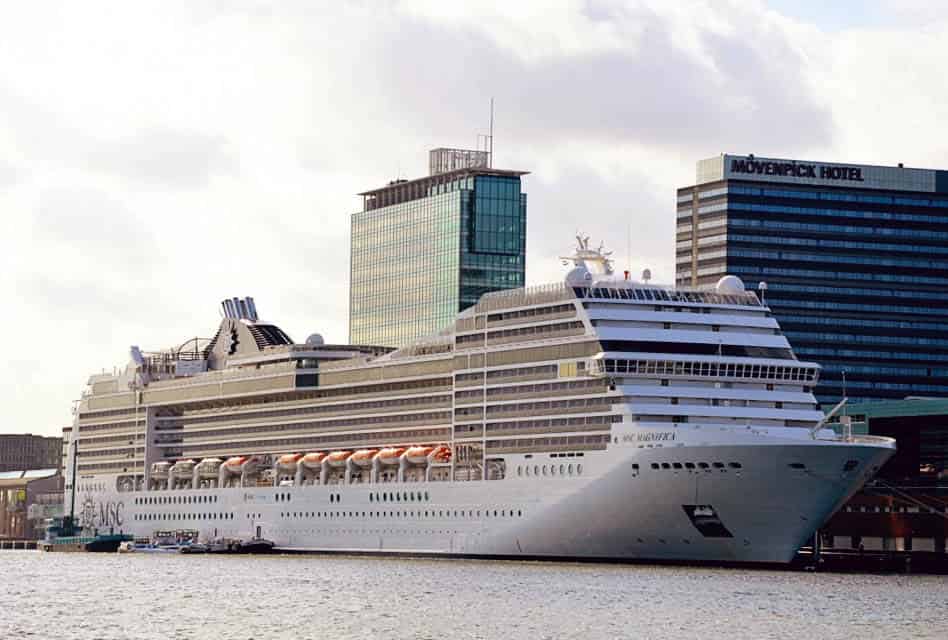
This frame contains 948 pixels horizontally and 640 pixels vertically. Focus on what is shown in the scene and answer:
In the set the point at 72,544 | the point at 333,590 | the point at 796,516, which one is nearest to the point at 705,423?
the point at 796,516

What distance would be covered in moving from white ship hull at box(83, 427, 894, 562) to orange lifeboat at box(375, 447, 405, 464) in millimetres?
3059

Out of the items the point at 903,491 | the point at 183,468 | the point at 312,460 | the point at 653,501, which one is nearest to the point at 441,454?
the point at 312,460

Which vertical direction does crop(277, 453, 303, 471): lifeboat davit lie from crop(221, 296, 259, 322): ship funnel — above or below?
below

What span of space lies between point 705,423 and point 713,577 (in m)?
10.3

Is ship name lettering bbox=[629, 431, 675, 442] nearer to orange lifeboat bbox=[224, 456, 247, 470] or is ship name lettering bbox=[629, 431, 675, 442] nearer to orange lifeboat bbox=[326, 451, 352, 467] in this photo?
orange lifeboat bbox=[326, 451, 352, 467]

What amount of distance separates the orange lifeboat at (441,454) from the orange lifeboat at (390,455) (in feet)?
15.9

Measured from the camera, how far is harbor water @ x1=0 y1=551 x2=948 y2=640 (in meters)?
87.3

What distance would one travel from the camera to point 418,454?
139250mm

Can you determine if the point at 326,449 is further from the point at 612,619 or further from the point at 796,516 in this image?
the point at 612,619

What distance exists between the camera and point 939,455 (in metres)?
168

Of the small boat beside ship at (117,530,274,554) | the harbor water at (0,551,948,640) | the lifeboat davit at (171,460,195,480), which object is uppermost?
the lifeboat davit at (171,460,195,480)

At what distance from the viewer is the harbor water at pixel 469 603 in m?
87.3

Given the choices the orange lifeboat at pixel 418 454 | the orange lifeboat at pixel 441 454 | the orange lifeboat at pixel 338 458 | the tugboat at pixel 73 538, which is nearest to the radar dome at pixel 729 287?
the orange lifeboat at pixel 441 454

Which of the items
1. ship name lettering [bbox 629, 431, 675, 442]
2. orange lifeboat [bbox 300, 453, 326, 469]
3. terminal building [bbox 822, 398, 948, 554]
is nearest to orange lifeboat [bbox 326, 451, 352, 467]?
orange lifeboat [bbox 300, 453, 326, 469]
